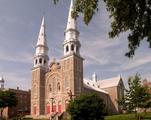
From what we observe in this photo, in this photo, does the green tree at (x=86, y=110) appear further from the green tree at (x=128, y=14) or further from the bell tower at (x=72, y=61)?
the green tree at (x=128, y=14)

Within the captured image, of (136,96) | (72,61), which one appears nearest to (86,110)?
(136,96)

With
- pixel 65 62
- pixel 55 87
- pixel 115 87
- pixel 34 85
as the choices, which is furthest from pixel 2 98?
pixel 115 87

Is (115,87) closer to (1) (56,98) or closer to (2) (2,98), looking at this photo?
(1) (56,98)

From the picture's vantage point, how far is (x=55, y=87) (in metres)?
86.6

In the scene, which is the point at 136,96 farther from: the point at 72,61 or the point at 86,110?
the point at 72,61

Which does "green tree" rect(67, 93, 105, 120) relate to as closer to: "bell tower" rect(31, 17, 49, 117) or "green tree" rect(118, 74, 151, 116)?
"green tree" rect(118, 74, 151, 116)

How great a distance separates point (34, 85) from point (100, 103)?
4313 cm

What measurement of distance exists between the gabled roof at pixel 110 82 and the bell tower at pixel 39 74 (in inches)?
1258

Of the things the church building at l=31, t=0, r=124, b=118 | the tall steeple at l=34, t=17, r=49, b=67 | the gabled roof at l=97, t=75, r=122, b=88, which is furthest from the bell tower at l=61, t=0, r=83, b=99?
→ the gabled roof at l=97, t=75, r=122, b=88

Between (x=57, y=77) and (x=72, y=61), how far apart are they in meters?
9.91

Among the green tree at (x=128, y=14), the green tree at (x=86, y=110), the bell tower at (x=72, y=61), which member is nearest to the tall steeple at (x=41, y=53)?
the bell tower at (x=72, y=61)

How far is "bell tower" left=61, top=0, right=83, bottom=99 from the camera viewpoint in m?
78.9

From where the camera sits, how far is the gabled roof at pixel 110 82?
4406 inches

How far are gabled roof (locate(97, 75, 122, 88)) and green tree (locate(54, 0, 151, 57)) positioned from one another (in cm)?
9726
